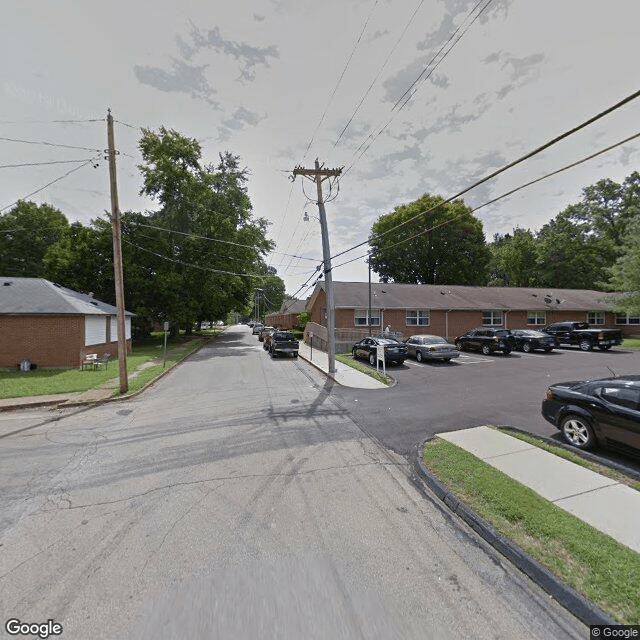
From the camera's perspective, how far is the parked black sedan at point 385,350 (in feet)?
52.0

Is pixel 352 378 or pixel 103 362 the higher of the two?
pixel 103 362

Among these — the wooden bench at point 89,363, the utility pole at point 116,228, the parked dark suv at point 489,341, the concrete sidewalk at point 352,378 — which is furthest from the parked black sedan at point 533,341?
the wooden bench at point 89,363

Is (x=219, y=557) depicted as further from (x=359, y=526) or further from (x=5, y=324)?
(x=5, y=324)

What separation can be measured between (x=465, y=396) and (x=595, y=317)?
107 ft

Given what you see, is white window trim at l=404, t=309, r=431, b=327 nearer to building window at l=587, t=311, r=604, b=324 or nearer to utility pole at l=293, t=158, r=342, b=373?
utility pole at l=293, t=158, r=342, b=373

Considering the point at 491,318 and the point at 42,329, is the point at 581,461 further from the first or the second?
the point at 491,318

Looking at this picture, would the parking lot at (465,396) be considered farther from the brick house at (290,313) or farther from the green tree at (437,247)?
the brick house at (290,313)

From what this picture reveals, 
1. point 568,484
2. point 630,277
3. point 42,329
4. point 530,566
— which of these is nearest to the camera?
point 530,566

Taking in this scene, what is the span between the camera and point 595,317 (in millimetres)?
32469

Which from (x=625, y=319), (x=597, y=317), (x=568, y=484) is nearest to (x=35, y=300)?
(x=568, y=484)

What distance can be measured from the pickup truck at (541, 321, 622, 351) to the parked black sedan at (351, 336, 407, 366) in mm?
14495

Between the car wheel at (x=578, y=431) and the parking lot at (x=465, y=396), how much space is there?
0.96 ft

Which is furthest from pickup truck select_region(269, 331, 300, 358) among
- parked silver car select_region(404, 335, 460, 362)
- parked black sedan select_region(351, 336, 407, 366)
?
parked silver car select_region(404, 335, 460, 362)

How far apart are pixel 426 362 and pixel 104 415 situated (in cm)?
1453
